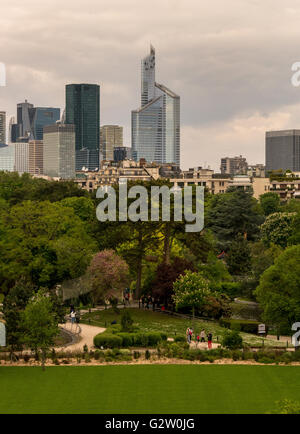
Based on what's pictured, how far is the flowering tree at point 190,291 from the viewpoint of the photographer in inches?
2020

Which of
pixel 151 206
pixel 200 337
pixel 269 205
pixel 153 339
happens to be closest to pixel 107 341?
pixel 153 339

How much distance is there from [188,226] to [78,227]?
8.60 meters

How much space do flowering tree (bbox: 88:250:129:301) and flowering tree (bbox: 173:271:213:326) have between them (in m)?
4.11

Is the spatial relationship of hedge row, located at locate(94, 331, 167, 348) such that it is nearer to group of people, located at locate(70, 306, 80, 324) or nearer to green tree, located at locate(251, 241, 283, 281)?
group of people, located at locate(70, 306, 80, 324)

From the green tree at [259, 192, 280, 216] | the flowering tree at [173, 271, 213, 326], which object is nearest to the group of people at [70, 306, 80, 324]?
the flowering tree at [173, 271, 213, 326]

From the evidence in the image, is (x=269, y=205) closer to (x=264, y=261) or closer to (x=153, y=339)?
(x=264, y=261)

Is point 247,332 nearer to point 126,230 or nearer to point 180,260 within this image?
point 180,260

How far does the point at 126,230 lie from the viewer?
58.7 meters

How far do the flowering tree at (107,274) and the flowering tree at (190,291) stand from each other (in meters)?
4.11

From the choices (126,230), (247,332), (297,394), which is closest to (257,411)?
(297,394)

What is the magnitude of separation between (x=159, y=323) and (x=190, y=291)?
9.75ft

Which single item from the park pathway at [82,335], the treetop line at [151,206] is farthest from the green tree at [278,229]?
the park pathway at [82,335]

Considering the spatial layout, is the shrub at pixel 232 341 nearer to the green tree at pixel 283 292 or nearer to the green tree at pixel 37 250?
the green tree at pixel 283 292

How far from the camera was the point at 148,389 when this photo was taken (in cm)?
3344
